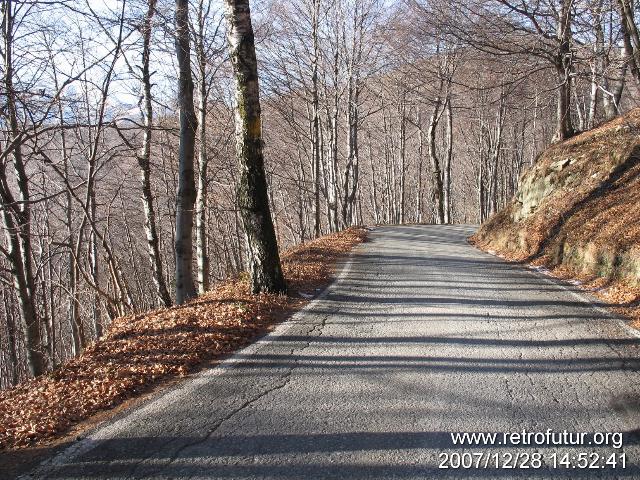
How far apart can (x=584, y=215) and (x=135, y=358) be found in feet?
30.9

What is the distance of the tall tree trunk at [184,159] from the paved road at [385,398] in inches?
165

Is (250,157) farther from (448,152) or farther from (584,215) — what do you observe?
(448,152)

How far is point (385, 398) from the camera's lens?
12.2 ft

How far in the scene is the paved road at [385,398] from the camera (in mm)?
2924

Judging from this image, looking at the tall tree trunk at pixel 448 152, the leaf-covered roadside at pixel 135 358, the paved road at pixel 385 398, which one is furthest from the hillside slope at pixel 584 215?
the tall tree trunk at pixel 448 152

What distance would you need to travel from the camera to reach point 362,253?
38.3 ft

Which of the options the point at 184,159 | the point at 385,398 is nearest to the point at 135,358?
the point at 385,398

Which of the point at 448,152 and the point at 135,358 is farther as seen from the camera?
the point at 448,152

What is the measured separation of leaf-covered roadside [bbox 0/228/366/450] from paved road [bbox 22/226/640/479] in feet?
1.32

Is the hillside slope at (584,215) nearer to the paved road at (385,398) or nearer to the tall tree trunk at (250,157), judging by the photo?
the paved road at (385,398)

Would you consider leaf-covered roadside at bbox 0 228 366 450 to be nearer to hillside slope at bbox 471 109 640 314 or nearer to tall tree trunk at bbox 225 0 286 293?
tall tree trunk at bbox 225 0 286 293

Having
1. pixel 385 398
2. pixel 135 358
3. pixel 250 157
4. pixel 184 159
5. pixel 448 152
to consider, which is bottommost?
pixel 385 398

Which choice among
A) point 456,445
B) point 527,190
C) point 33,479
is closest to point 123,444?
point 33,479

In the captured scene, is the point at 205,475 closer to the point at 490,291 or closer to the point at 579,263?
the point at 490,291
